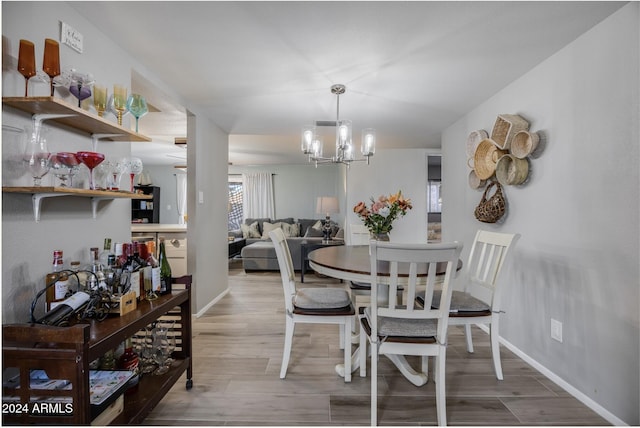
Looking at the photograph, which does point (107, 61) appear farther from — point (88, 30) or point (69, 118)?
point (69, 118)

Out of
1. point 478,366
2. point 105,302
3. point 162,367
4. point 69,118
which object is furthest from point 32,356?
point 478,366

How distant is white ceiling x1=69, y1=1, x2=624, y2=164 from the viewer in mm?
1649

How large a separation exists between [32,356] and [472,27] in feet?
8.20

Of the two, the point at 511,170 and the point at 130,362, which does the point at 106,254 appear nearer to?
the point at 130,362

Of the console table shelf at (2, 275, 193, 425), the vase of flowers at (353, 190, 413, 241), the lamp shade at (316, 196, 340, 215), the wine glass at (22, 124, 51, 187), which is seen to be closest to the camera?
the console table shelf at (2, 275, 193, 425)

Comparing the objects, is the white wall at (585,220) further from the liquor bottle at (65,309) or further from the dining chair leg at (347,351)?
the liquor bottle at (65,309)

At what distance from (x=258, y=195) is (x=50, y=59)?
6553mm

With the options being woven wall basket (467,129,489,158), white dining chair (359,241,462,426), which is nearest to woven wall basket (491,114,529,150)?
woven wall basket (467,129,489,158)

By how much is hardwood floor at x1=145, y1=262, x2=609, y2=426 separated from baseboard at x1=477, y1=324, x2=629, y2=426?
0.11 ft

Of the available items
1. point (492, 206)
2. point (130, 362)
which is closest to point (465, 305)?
point (492, 206)

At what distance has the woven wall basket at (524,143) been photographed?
2.20 m

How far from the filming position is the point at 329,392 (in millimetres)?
1896

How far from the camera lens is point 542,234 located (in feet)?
7.25

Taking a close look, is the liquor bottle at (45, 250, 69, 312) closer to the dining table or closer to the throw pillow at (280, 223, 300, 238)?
the dining table
